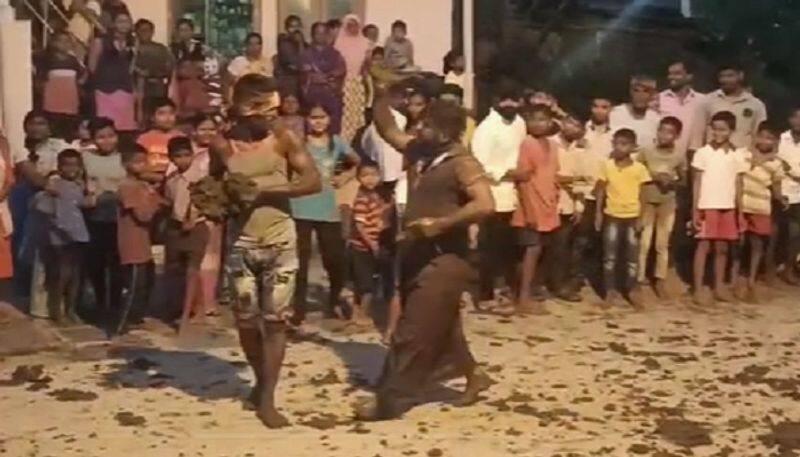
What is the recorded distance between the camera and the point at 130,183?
1041 centimetres

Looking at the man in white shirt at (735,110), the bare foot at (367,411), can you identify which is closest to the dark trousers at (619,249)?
the man in white shirt at (735,110)

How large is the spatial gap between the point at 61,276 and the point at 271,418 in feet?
9.58

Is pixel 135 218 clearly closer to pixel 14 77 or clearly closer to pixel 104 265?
pixel 104 265

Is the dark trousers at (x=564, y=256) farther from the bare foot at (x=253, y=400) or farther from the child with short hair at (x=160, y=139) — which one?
the bare foot at (x=253, y=400)

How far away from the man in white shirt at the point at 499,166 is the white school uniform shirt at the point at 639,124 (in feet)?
3.05

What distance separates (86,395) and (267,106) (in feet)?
6.53

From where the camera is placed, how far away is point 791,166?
39.2 feet

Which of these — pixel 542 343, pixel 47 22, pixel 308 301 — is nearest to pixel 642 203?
pixel 542 343

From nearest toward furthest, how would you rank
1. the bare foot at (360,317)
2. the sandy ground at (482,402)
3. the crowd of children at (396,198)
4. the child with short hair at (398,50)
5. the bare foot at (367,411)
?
the sandy ground at (482,402) → the bare foot at (367,411) → the crowd of children at (396,198) → the bare foot at (360,317) → the child with short hair at (398,50)

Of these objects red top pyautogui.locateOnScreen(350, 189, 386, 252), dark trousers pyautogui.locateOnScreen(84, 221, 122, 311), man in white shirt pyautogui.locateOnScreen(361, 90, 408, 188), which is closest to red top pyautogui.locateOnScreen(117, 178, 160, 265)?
dark trousers pyautogui.locateOnScreen(84, 221, 122, 311)

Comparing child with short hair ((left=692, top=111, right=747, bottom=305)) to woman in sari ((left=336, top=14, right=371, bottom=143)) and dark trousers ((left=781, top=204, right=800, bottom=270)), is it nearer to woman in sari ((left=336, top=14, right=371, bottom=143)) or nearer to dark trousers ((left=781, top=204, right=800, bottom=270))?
dark trousers ((left=781, top=204, right=800, bottom=270))

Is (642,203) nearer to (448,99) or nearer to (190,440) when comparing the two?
(448,99)

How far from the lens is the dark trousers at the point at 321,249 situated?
415 inches

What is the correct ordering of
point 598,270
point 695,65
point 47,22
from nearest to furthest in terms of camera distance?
point 598,270
point 47,22
point 695,65
